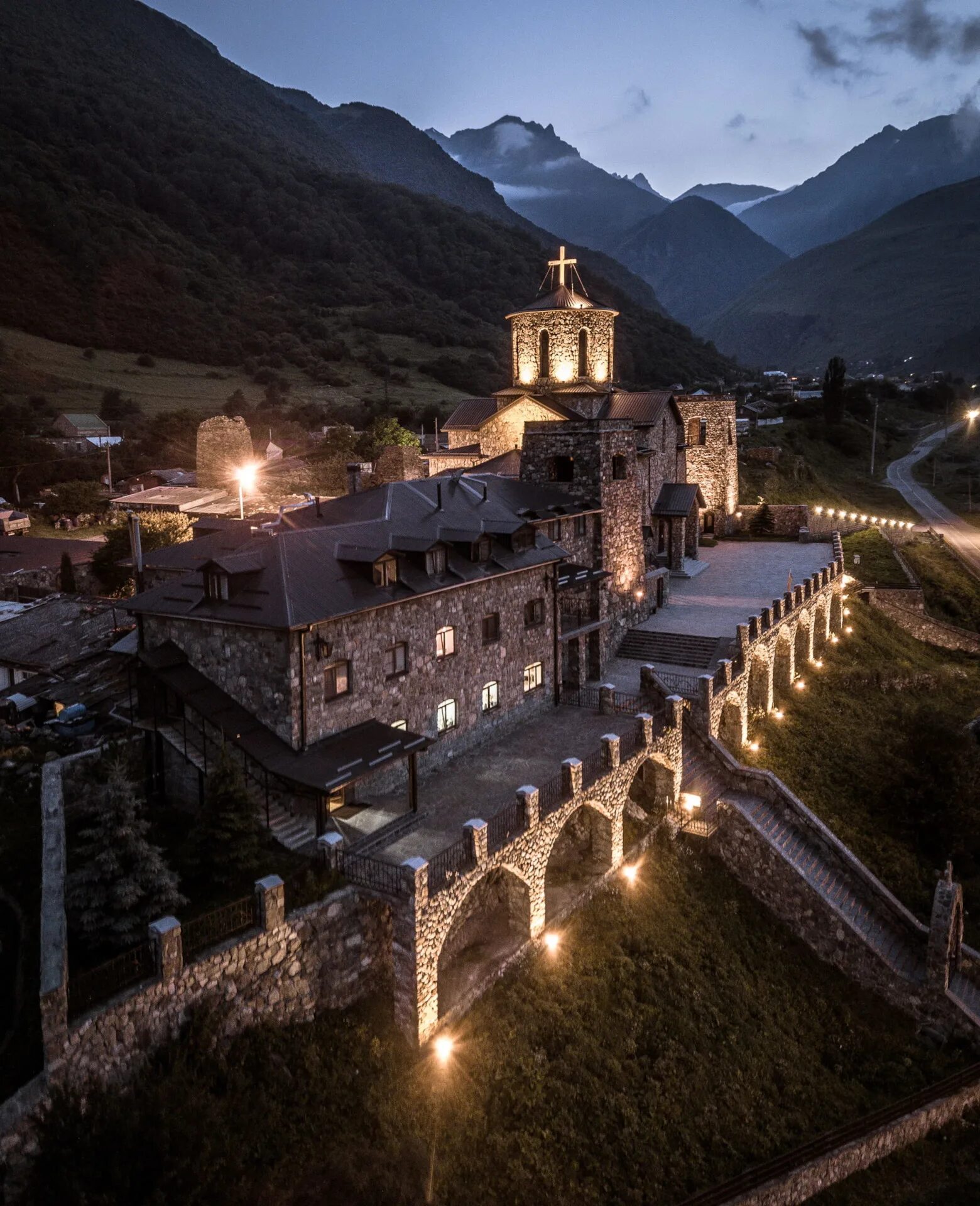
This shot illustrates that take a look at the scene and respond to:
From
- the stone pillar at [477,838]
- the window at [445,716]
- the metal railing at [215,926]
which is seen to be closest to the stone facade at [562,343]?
the window at [445,716]

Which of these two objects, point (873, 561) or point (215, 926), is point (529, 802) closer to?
point (215, 926)

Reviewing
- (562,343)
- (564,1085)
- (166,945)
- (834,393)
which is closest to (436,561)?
(166,945)

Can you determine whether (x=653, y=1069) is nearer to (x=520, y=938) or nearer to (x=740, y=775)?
(x=520, y=938)

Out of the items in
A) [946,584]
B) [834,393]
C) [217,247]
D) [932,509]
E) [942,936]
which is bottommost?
[942,936]

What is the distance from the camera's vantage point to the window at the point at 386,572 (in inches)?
722

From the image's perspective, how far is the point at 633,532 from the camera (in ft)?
102

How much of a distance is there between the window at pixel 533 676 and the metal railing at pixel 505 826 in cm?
727

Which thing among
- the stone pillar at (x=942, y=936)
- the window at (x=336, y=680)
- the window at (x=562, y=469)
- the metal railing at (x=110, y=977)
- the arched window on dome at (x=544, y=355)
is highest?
the arched window on dome at (x=544, y=355)

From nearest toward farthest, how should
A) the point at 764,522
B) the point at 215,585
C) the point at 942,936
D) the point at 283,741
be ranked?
the point at 283,741 → the point at 215,585 → the point at 942,936 → the point at 764,522

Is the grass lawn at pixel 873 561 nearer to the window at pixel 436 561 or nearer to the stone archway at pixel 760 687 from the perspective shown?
the stone archway at pixel 760 687

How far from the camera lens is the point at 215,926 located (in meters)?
12.2

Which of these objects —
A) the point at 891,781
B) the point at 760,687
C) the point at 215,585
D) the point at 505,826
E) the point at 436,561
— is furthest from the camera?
the point at 760,687

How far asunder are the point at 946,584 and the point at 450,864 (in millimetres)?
43233

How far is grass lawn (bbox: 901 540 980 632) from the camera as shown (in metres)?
44.9
